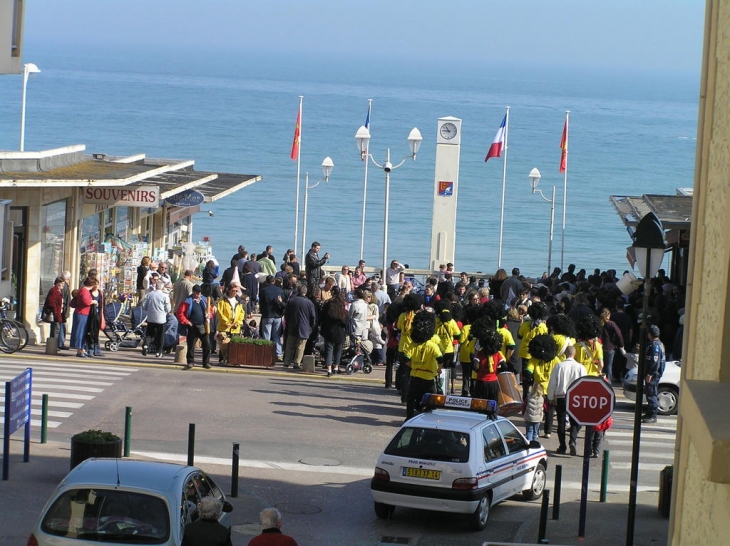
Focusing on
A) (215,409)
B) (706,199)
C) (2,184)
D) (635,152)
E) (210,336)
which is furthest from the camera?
(635,152)

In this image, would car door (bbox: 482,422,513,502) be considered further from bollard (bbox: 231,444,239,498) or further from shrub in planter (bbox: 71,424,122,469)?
shrub in planter (bbox: 71,424,122,469)

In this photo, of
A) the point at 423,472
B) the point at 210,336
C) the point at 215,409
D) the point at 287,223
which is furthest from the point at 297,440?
the point at 287,223

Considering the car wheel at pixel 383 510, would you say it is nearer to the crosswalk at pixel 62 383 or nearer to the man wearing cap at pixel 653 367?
the crosswalk at pixel 62 383

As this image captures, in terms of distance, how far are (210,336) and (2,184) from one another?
5.24 m

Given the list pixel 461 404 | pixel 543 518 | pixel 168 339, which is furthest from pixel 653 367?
pixel 168 339

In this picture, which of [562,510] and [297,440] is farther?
[297,440]

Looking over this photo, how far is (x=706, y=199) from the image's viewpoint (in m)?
5.80

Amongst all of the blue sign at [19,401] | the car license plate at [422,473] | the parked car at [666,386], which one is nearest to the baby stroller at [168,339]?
the parked car at [666,386]

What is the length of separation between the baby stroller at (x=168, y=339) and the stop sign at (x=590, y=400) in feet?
42.6

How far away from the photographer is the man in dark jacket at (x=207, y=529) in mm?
10117

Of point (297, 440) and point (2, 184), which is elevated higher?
point (2, 184)

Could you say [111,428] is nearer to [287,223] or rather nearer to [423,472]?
[423,472]

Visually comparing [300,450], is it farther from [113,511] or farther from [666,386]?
[113,511]

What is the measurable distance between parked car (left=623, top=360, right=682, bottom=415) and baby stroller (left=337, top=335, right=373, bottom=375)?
538 cm
